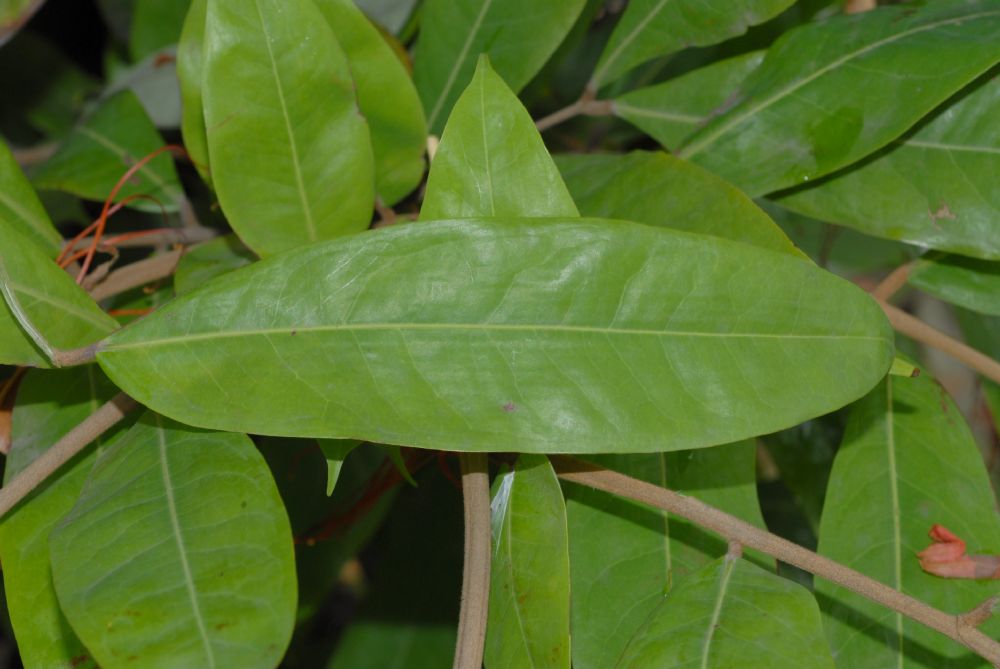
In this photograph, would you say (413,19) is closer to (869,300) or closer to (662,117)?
(662,117)

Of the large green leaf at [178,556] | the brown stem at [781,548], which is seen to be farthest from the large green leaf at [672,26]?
the large green leaf at [178,556]

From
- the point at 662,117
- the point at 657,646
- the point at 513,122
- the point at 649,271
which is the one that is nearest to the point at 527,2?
Result: the point at 662,117

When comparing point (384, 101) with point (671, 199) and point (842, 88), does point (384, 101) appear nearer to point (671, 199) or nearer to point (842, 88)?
point (671, 199)

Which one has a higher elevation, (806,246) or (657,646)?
(657,646)

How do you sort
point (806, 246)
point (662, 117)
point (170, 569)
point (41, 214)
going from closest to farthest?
point (170, 569) → point (41, 214) → point (662, 117) → point (806, 246)

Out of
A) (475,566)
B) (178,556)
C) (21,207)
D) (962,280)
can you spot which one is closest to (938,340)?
(962,280)

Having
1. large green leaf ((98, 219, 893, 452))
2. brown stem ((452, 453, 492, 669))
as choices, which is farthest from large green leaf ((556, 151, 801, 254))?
brown stem ((452, 453, 492, 669))
